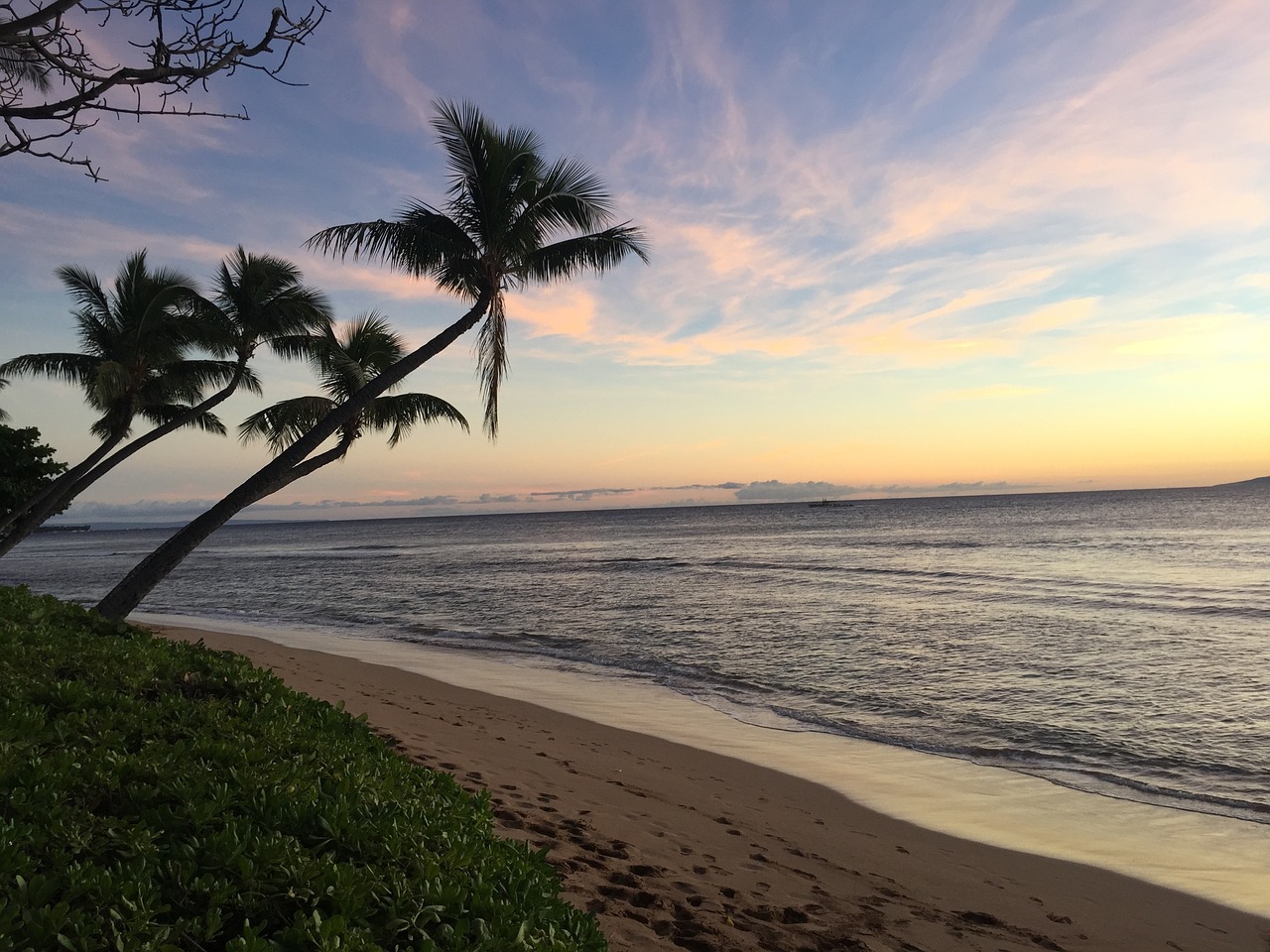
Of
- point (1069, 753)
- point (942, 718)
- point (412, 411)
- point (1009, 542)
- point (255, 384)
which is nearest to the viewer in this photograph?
point (1069, 753)

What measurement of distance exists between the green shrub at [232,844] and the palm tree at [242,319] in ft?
44.2

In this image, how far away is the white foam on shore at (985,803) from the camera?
6750 mm

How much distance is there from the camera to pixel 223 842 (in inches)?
114

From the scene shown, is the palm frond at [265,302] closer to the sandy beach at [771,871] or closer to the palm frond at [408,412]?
the palm frond at [408,412]

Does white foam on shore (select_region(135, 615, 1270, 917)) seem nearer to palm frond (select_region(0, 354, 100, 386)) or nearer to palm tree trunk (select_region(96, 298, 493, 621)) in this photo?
palm tree trunk (select_region(96, 298, 493, 621))

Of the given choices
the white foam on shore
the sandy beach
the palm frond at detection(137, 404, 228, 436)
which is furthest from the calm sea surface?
the palm frond at detection(137, 404, 228, 436)

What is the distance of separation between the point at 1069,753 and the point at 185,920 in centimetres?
1077

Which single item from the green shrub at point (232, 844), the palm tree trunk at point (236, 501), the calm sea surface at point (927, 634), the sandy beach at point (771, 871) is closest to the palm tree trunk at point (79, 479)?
the palm tree trunk at point (236, 501)

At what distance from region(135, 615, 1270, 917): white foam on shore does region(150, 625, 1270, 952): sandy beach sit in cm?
40

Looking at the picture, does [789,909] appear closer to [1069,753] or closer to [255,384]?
[1069,753]

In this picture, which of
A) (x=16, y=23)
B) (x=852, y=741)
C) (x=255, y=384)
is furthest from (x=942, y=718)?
(x=255, y=384)

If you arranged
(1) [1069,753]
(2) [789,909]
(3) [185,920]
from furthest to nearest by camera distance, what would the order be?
(1) [1069,753] → (2) [789,909] → (3) [185,920]

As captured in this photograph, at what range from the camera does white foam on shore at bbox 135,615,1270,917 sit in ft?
22.1

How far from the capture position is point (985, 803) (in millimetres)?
8336
